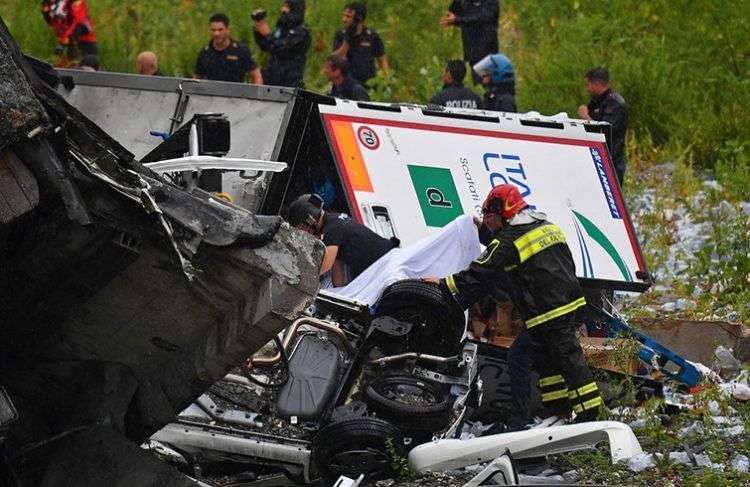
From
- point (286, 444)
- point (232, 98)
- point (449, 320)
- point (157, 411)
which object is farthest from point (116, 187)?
point (232, 98)

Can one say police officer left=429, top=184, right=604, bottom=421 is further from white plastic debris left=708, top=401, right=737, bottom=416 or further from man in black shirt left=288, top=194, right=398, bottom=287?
man in black shirt left=288, top=194, right=398, bottom=287

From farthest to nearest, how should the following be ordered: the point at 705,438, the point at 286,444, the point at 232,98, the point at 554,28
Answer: the point at 554,28
the point at 232,98
the point at 705,438
the point at 286,444

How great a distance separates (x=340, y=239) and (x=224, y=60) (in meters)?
5.98

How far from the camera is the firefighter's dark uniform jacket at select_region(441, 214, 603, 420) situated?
902 cm

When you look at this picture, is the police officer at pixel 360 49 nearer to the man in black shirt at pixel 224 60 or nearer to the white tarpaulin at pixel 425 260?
the man in black shirt at pixel 224 60

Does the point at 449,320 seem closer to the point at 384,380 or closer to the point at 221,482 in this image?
the point at 384,380

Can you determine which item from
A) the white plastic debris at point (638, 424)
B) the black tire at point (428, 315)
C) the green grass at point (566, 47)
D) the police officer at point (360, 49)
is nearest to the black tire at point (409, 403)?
the black tire at point (428, 315)

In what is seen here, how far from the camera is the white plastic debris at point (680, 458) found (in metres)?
8.18

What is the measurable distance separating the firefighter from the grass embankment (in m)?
1.24

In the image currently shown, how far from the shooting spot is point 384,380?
8461mm

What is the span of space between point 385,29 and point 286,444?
42.1 ft

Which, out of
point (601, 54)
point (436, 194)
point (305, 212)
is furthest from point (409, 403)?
point (601, 54)

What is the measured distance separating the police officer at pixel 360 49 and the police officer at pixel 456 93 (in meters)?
2.64

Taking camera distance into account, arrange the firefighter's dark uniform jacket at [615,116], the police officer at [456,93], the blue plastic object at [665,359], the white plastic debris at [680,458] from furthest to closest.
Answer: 1. the police officer at [456,93]
2. the firefighter's dark uniform jacket at [615,116]
3. the blue plastic object at [665,359]
4. the white plastic debris at [680,458]
